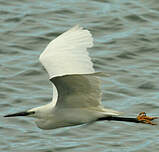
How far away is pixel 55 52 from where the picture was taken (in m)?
7.53

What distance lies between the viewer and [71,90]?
274 inches

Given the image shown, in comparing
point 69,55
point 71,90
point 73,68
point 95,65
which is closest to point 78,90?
point 71,90

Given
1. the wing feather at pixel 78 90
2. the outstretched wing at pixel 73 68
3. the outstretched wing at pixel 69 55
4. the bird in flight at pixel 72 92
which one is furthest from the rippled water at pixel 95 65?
the outstretched wing at pixel 69 55

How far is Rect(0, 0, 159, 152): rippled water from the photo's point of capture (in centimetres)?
900

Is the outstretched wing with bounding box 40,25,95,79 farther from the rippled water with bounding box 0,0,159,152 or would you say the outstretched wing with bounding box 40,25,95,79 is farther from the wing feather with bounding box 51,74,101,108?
the rippled water with bounding box 0,0,159,152

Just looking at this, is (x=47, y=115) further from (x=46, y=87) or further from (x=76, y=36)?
(x=46, y=87)

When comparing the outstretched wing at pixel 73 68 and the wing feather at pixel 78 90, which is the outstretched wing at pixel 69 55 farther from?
the wing feather at pixel 78 90

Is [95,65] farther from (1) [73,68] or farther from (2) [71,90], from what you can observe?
(1) [73,68]

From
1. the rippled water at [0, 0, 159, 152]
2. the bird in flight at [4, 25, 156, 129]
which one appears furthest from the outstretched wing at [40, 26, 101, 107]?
the rippled water at [0, 0, 159, 152]

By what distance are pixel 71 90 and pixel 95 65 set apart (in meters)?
4.17

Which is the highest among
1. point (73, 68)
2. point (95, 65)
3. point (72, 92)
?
point (73, 68)

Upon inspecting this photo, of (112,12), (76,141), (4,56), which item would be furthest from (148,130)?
(112,12)

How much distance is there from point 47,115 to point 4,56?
424 cm

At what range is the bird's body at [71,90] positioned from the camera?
22.5 feet
